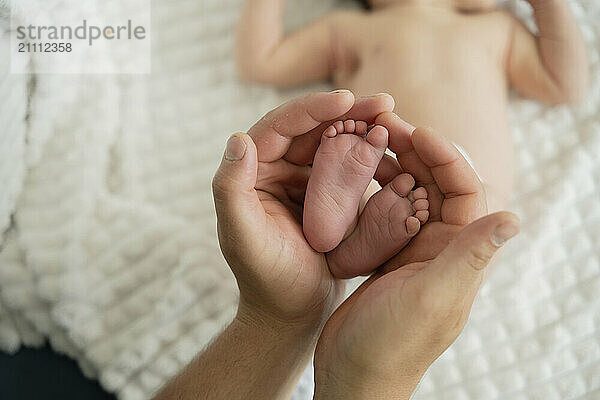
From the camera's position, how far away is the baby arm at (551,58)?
1.12m

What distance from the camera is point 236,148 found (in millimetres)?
607

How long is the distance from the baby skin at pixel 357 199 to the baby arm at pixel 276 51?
51 cm

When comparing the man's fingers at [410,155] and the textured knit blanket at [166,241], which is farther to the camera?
the textured knit blanket at [166,241]

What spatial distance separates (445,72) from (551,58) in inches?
7.6

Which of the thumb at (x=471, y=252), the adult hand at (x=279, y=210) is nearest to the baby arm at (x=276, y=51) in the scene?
the adult hand at (x=279, y=210)

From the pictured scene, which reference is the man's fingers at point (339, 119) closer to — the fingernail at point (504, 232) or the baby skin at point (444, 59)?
the fingernail at point (504, 232)

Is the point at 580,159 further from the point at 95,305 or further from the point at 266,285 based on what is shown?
the point at 95,305

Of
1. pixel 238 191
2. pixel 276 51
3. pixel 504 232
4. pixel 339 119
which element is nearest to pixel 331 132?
pixel 339 119

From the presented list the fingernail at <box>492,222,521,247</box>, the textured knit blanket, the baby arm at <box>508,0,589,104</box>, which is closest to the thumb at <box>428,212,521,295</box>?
the fingernail at <box>492,222,521,247</box>

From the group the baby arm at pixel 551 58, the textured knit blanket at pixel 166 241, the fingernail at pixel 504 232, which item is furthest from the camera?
the baby arm at pixel 551 58

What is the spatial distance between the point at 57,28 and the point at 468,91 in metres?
0.69

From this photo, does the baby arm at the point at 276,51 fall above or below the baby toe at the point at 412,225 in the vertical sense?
above

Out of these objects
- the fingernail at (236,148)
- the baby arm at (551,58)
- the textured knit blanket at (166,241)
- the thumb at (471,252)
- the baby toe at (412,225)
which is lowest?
the textured knit blanket at (166,241)

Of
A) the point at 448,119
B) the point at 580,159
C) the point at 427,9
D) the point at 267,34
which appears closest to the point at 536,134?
the point at 580,159
